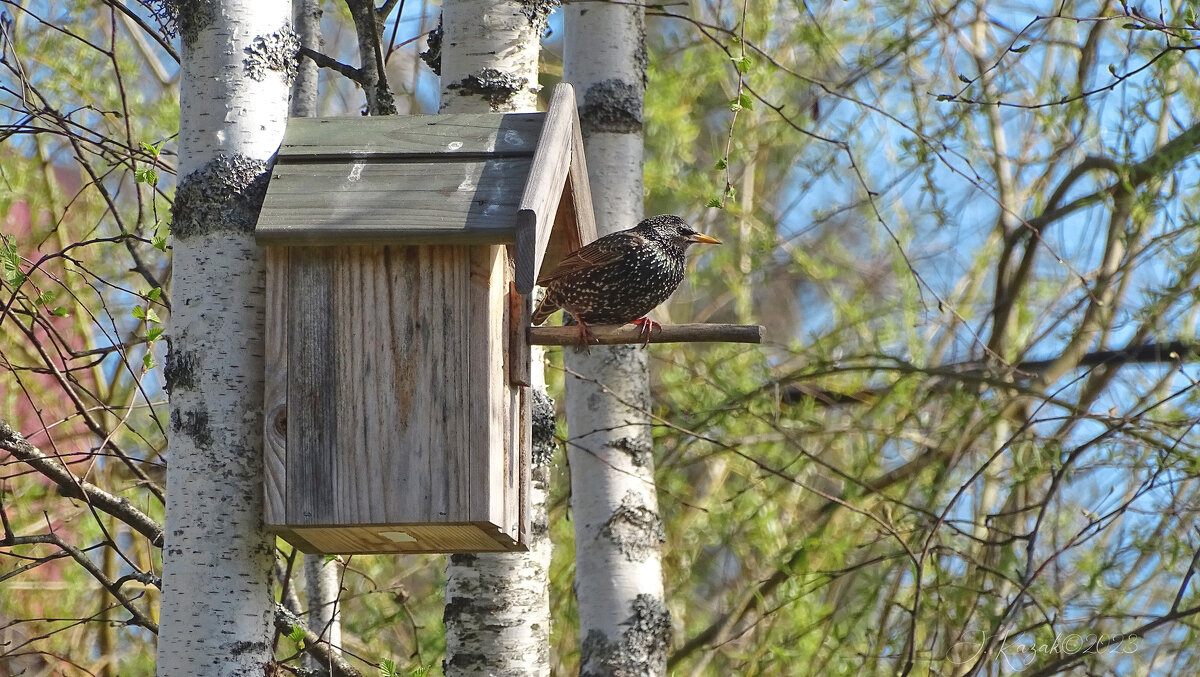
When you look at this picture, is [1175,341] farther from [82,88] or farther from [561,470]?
[82,88]

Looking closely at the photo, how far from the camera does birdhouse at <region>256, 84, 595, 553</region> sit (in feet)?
7.24

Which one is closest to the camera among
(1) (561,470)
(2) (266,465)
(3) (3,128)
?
(2) (266,465)

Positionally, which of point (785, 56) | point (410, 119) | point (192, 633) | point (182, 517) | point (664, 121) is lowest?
point (192, 633)

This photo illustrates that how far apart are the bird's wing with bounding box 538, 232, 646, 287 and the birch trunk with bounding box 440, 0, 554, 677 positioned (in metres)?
0.24

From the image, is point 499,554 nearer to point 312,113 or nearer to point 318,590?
point 318,590

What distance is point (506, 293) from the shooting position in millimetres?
2566

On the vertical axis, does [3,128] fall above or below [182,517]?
above

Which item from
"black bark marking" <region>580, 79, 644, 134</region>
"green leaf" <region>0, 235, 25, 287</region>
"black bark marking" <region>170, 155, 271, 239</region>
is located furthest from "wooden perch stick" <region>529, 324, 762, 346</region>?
"black bark marking" <region>580, 79, 644, 134</region>

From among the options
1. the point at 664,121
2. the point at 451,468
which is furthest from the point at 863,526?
the point at 451,468

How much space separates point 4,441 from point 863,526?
3.17 m

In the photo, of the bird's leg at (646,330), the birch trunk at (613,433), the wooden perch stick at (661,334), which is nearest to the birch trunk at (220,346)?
the wooden perch stick at (661,334)

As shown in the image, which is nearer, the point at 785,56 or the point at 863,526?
the point at 863,526

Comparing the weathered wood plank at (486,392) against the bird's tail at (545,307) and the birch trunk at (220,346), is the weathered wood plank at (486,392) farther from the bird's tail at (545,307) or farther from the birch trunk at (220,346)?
the bird's tail at (545,307)

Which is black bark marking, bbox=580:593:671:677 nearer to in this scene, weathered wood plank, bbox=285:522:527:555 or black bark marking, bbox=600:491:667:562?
black bark marking, bbox=600:491:667:562
